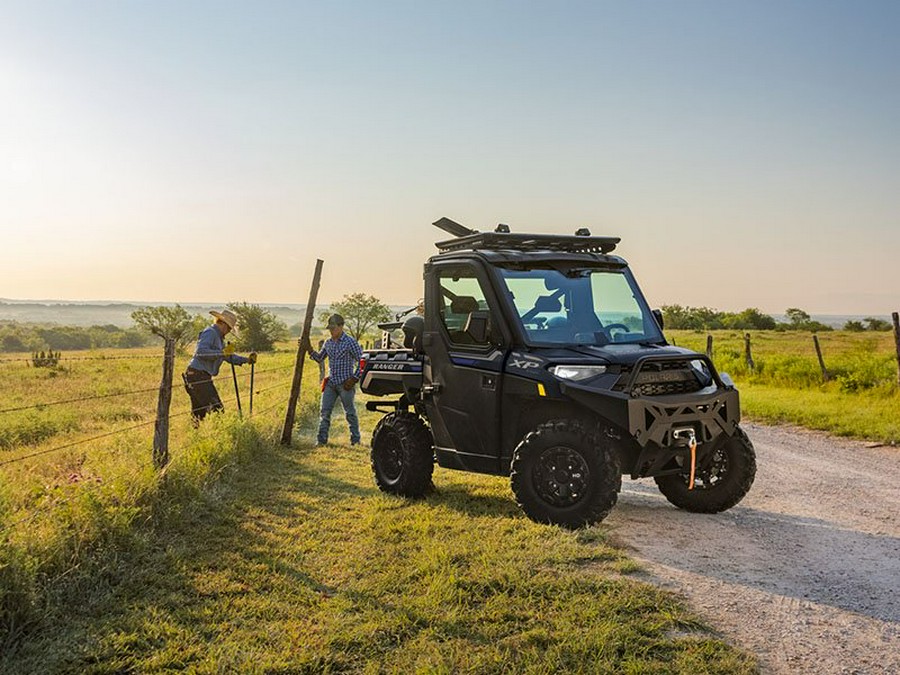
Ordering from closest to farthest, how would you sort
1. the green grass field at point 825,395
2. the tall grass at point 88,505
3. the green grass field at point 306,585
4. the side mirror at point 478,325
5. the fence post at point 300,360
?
1. the green grass field at point 306,585
2. the tall grass at point 88,505
3. the side mirror at point 478,325
4. the fence post at point 300,360
5. the green grass field at point 825,395

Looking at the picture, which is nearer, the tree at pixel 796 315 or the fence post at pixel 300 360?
the fence post at pixel 300 360

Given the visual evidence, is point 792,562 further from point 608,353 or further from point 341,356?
point 341,356

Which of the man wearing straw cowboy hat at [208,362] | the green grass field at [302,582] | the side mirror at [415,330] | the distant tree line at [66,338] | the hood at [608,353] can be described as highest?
the side mirror at [415,330]

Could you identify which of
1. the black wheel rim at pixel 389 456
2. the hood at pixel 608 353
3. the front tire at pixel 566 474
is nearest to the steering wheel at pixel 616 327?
the hood at pixel 608 353

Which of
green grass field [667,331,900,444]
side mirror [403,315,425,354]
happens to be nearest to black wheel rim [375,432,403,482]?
side mirror [403,315,425,354]

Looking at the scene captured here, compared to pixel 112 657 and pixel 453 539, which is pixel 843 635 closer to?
pixel 453 539

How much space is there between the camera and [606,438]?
6.73 m

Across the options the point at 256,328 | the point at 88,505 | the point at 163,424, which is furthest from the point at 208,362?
the point at 256,328

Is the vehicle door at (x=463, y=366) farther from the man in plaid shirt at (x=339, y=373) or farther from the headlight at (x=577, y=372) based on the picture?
the man in plaid shirt at (x=339, y=373)

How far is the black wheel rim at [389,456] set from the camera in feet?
28.2

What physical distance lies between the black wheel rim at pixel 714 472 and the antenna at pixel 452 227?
3.60 metres

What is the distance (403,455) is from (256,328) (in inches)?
2005

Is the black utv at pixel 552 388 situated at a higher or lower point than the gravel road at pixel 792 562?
higher

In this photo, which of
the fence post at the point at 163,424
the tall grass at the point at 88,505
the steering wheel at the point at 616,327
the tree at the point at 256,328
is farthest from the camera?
the tree at the point at 256,328
